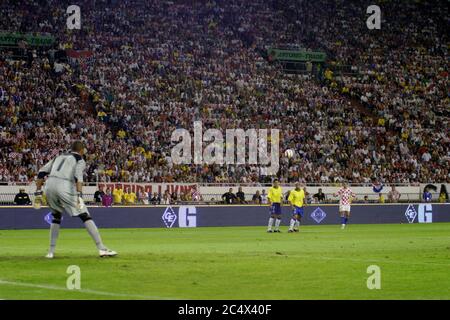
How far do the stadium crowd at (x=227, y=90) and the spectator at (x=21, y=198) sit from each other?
376 cm

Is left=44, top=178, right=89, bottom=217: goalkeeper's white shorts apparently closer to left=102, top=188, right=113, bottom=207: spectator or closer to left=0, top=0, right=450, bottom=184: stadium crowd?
left=102, top=188, right=113, bottom=207: spectator

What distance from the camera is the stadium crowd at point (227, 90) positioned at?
168ft

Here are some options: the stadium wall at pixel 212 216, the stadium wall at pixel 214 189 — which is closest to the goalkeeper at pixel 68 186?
the stadium wall at pixel 212 216

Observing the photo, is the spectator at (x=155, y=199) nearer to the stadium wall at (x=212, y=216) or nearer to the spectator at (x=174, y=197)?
the spectator at (x=174, y=197)

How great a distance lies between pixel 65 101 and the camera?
5322 centimetres

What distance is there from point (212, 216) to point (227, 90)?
1686 cm

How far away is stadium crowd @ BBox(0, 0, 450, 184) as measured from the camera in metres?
51.3

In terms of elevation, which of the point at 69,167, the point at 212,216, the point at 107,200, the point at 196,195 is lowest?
the point at 212,216

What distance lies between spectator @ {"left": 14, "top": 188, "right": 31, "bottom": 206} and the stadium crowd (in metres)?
3.76

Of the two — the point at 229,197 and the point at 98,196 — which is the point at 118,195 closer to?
the point at 98,196

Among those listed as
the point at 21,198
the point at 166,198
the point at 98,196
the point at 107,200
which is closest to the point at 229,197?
the point at 166,198

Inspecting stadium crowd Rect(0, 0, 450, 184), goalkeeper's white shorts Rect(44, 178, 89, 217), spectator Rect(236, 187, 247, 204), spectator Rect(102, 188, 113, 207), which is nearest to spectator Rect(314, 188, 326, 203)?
stadium crowd Rect(0, 0, 450, 184)

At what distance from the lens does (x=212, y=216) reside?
45.2 meters
